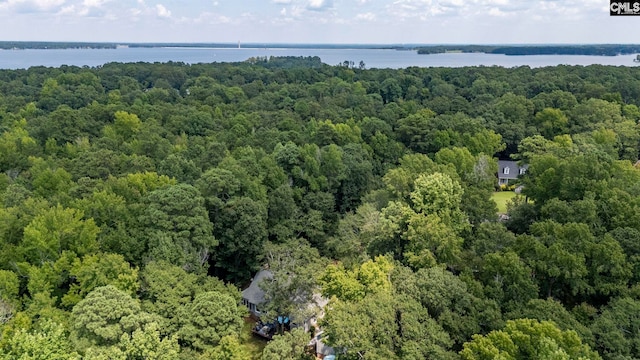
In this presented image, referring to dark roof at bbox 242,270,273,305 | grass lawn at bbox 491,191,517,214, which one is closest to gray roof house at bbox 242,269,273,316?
dark roof at bbox 242,270,273,305

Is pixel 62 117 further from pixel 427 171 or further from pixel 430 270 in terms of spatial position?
pixel 430 270


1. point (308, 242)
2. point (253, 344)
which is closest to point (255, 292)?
point (253, 344)

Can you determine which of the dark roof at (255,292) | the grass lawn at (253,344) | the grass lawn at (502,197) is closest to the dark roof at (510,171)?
the grass lawn at (502,197)

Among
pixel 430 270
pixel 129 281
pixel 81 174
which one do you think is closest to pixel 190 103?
pixel 81 174

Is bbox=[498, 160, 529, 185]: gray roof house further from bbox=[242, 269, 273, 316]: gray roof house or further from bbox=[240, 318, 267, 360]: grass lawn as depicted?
bbox=[240, 318, 267, 360]: grass lawn

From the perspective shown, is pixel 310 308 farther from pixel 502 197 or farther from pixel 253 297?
pixel 502 197

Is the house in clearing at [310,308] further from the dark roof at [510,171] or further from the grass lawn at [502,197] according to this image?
the dark roof at [510,171]
